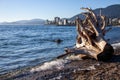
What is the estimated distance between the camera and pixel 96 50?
40.9 feet

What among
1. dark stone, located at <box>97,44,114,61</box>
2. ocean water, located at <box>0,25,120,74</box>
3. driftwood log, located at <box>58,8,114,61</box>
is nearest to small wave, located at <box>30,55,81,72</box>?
ocean water, located at <box>0,25,120,74</box>

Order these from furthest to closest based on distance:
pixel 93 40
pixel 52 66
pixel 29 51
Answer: pixel 29 51 → pixel 93 40 → pixel 52 66

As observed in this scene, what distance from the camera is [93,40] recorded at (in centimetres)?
1301

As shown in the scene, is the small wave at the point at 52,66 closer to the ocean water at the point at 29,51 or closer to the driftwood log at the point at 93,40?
the ocean water at the point at 29,51

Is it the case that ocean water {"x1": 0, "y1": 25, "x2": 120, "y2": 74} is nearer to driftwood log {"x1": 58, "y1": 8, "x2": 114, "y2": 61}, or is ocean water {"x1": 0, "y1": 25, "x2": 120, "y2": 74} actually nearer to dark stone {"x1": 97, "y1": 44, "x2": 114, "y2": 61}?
driftwood log {"x1": 58, "y1": 8, "x2": 114, "y2": 61}

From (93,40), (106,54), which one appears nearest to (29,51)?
(93,40)

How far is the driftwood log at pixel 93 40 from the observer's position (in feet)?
39.2

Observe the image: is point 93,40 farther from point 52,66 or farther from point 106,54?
point 52,66

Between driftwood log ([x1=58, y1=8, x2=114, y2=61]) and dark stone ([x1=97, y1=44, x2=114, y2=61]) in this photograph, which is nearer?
dark stone ([x1=97, y1=44, x2=114, y2=61])

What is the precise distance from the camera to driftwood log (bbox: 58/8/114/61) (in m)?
11.9

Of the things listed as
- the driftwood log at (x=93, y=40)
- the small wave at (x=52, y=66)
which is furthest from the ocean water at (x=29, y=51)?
the driftwood log at (x=93, y=40)

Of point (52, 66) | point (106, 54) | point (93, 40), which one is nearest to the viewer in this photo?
point (106, 54)

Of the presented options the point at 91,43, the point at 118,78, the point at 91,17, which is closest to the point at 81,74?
the point at 118,78

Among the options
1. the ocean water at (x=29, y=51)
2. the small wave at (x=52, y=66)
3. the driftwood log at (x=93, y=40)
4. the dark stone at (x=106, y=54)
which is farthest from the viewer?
the ocean water at (x=29, y=51)
